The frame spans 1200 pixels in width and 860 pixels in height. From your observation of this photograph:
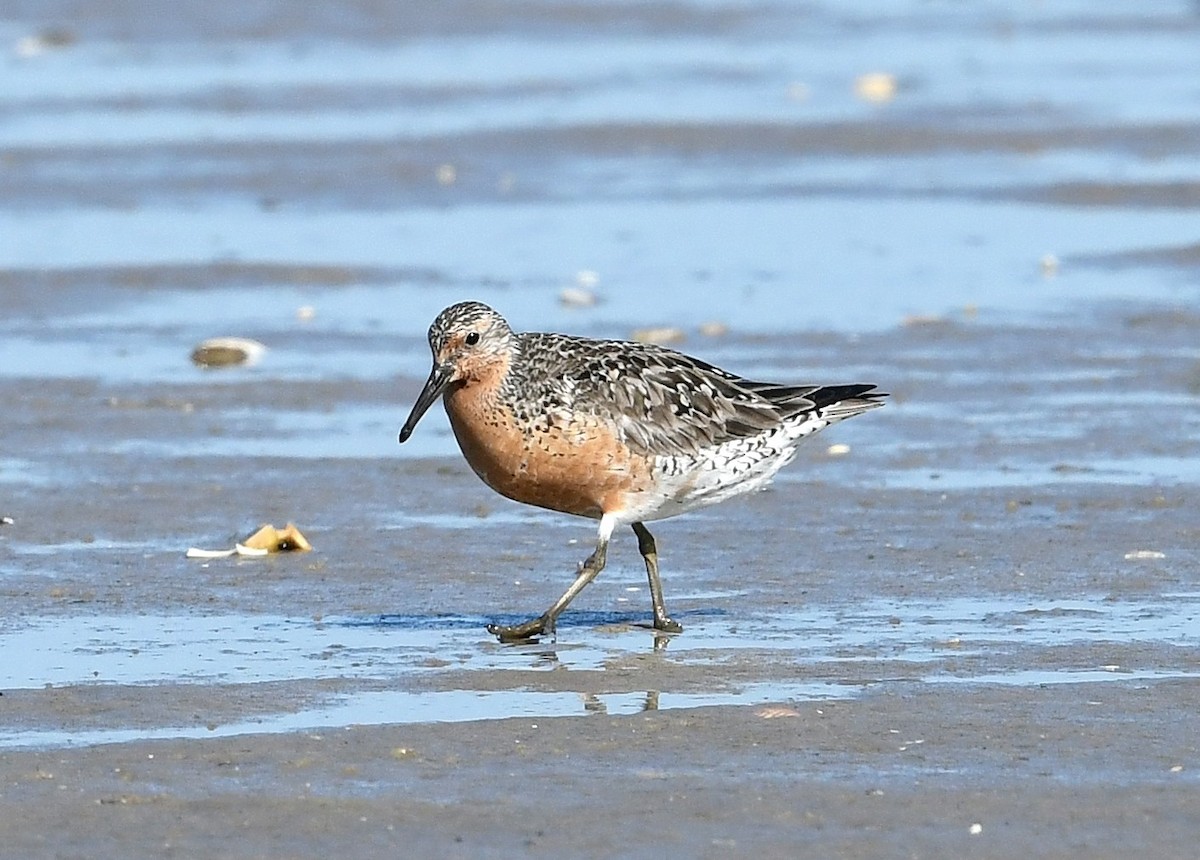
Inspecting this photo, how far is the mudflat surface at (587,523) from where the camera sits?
271 inches

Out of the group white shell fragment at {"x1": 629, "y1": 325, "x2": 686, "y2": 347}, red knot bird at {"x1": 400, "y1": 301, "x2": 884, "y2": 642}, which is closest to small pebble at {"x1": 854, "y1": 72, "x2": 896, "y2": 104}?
white shell fragment at {"x1": 629, "y1": 325, "x2": 686, "y2": 347}

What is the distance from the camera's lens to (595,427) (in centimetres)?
900

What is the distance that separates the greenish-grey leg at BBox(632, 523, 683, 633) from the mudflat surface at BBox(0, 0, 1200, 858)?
101 mm

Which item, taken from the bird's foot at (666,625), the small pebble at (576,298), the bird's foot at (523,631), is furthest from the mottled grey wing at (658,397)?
the small pebble at (576,298)

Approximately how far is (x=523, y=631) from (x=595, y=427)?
772mm

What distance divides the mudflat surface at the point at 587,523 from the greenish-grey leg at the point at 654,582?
10 cm

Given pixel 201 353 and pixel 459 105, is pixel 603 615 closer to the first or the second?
pixel 201 353

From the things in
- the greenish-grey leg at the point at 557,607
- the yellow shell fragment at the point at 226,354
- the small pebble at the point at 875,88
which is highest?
the small pebble at the point at 875,88

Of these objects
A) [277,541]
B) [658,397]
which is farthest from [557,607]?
[277,541]

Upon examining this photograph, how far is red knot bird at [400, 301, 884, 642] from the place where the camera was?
890 centimetres

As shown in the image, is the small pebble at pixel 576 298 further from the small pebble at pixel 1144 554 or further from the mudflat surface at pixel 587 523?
the small pebble at pixel 1144 554

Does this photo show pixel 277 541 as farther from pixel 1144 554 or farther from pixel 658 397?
pixel 1144 554

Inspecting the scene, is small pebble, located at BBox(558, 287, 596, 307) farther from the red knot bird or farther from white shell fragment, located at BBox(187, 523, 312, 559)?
the red knot bird

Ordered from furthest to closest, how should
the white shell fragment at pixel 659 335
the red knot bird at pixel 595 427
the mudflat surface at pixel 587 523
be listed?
1. the white shell fragment at pixel 659 335
2. the red knot bird at pixel 595 427
3. the mudflat surface at pixel 587 523
